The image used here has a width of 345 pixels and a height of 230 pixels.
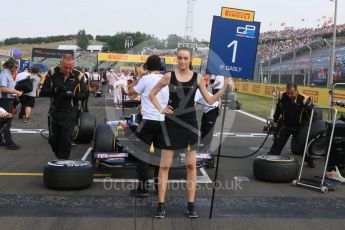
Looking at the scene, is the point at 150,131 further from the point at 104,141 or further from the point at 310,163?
the point at 310,163

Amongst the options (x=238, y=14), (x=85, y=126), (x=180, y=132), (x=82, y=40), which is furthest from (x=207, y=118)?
(x=82, y=40)

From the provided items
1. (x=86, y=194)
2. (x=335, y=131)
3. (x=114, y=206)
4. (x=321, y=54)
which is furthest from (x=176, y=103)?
(x=321, y=54)

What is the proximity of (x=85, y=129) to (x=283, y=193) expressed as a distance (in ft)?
15.7

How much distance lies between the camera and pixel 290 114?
8758 mm

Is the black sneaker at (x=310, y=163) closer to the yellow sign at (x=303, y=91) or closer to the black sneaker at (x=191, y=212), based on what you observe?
the black sneaker at (x=191, y=212)

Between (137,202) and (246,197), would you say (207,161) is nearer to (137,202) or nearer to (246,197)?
(246,197)

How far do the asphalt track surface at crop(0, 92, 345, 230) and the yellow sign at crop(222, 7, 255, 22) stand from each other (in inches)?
89.0

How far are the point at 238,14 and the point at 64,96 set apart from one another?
2.70 m

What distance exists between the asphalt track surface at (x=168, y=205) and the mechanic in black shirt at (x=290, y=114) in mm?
834

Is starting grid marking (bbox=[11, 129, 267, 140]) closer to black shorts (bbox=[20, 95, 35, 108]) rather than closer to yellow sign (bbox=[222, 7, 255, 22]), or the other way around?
black shorts (bbox=[20, 95, 35, 108])

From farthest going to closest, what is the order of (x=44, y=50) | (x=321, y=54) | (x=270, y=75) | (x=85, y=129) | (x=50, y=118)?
(x=44, y=50), (x=270, y=75), (x=321, y=54), (x=85, y=129), (x=50, y=118)

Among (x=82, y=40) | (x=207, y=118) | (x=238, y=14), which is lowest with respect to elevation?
(x=207, y=118)

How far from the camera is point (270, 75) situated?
116ft

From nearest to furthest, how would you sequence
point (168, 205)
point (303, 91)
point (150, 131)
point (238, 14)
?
point (168, 205) → point (238, 14) → point (150, 131) → point (303, 91)
